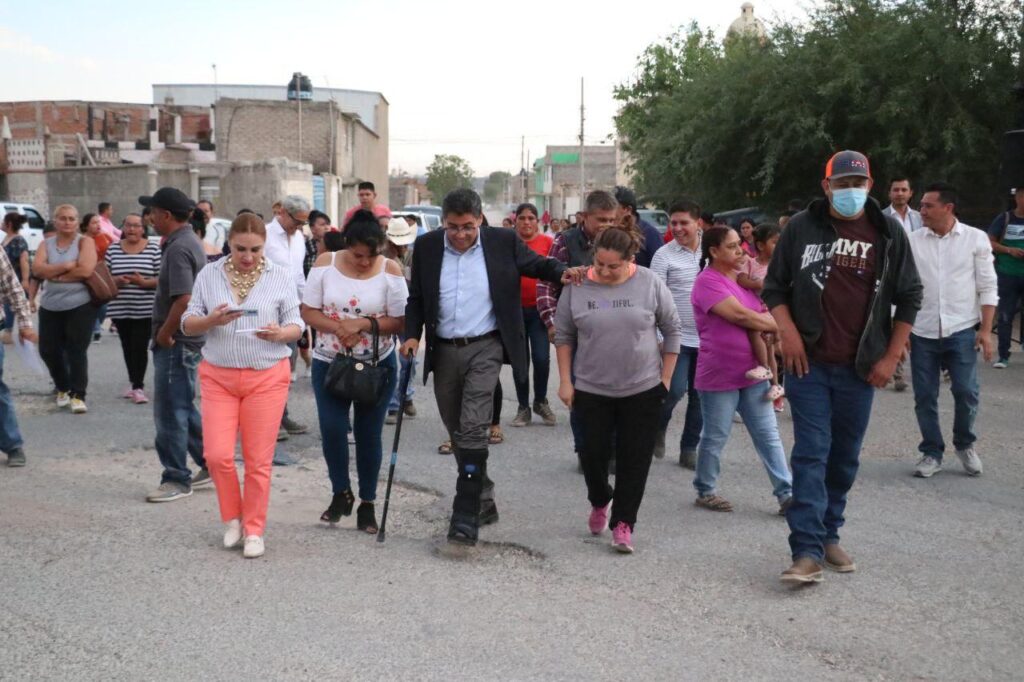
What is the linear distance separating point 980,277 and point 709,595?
4.05 metres

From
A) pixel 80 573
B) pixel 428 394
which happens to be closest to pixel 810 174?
pixel 428 394

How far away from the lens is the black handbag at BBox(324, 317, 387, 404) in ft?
19.6

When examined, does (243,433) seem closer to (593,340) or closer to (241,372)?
(241,372)

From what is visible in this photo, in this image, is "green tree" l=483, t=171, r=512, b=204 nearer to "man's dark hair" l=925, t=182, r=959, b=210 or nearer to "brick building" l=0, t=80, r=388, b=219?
"brick building" l=0, t=80, r=388, b=219

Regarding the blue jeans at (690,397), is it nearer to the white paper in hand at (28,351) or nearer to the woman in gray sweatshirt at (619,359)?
the woman in gray sweatshirt at (619,359)

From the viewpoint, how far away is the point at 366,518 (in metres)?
6.27

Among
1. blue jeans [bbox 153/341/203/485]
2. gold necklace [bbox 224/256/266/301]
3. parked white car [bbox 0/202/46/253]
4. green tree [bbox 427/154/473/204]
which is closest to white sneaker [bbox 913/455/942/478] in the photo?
gold necklace [bbox 224/256/266/301]

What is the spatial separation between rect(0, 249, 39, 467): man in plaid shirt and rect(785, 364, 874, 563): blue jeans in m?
5.34

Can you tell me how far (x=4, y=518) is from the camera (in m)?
6.39

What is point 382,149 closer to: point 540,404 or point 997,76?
point 997,76

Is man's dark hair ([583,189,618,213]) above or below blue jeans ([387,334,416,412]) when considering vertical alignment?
above

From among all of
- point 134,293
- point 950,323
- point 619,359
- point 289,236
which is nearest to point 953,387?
point 950,323

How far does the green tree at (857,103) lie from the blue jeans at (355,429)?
15307 mm

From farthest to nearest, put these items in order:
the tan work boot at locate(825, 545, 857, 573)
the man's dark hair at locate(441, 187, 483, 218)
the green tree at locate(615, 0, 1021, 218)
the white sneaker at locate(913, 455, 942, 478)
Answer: the green tree at locate(615, 0, 1021, 218) → the white sneaker at locate(913, 455, 942, 478) → the man's dark hair at locate(441, 187, 483, 218) → the tan work boot at locate(825, 545, 857, 573)
